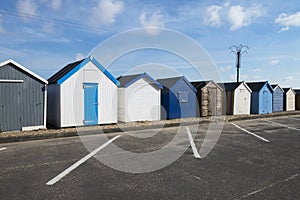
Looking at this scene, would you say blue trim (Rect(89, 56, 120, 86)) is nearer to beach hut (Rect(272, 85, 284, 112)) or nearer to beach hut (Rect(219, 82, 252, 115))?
beach hut (Rect(219, 82, 252, 115))

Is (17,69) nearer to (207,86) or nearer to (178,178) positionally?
(178,178)

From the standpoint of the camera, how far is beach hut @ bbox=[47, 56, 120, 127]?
41.8 feet

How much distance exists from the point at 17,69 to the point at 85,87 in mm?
3336

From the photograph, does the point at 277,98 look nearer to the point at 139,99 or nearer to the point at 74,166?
the point at 139,99

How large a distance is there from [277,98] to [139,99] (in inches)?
682

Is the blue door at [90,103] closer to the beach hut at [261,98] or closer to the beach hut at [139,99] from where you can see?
the beach hut at [139,99]

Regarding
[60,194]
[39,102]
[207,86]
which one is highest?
[207,86]

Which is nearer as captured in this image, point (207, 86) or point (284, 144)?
point (284, 144)

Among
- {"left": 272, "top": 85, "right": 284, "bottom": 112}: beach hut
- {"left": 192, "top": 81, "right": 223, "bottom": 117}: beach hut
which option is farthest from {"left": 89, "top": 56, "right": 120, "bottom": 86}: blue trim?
{"left": 272, "top": 85, "right": 284, "bottom": 112}: beach hut

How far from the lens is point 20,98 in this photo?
11477mm

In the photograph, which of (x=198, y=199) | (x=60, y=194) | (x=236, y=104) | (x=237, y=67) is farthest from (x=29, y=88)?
(x=237, y=67)

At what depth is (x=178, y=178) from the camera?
5453mm

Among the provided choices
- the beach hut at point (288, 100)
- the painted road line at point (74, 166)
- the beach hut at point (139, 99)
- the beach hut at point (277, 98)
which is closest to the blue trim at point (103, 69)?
the beach hut at point (139, 99)

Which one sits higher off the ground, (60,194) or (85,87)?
(85,87)
